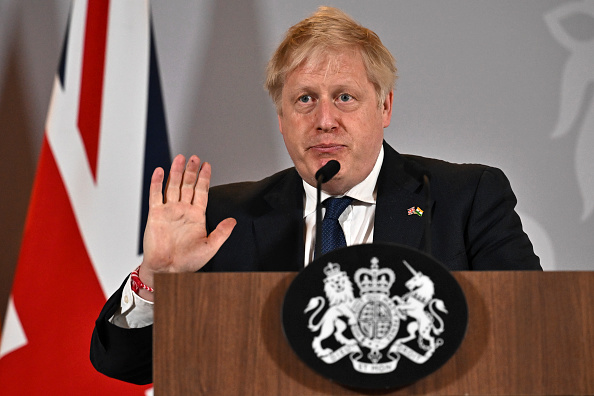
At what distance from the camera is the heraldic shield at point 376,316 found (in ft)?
3.19

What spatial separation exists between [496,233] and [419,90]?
1.13 m

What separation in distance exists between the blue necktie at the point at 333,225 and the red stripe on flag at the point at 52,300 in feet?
3.83

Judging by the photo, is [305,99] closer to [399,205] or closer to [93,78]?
[399,205]

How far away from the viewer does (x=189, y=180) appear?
60.7 inches

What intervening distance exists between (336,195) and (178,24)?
4.33 ft

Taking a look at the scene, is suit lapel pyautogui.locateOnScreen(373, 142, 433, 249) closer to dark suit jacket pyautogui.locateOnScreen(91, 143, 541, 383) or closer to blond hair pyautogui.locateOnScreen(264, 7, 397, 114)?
dark suit jacket pyautogui.locateOnScreen(91, 143, 541, 383)

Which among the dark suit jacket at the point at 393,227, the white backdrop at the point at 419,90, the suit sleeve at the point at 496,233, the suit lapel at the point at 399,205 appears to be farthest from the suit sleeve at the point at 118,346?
the white backdrop at the point at 419,90

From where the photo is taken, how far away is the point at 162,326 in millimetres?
1051

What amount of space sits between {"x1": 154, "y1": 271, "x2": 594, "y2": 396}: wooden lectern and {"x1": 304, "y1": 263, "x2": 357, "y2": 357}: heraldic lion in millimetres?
57

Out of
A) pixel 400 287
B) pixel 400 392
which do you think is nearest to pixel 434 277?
pixel 400 287

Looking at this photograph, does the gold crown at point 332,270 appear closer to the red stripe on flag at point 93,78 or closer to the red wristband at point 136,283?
the red wristband at point 136,283

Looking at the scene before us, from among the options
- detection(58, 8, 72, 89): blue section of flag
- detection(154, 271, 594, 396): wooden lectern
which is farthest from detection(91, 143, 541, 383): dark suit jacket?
detection(58, 8, 72, 89): blue section of flag

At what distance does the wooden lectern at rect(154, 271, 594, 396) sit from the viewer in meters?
1.00

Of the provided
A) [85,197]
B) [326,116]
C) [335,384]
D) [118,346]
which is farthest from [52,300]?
[335,384]
